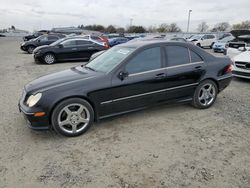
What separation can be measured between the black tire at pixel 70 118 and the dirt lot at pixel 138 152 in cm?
14

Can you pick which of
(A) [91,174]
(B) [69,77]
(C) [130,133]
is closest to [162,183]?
(A) [91,174]

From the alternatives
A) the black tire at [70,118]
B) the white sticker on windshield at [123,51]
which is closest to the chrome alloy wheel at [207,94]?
the white sticker on windshield at [123,51]

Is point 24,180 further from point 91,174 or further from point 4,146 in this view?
point 4,146

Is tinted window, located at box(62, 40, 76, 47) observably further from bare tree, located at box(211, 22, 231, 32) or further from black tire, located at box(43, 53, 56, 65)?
bare tree, located at box(211, 22, 231, 32)

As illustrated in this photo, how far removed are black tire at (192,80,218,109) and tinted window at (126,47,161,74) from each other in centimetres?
115

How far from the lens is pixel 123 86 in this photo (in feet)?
13.2

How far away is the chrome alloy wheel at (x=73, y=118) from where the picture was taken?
374 cm

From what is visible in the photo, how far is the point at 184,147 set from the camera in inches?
138

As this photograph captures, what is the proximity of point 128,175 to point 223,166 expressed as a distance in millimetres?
1249

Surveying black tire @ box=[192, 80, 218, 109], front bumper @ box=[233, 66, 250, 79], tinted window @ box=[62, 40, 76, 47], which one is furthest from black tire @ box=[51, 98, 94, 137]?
tinted window @ box=[62, 40, 76, 47]

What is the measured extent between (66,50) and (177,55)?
30.6 ft

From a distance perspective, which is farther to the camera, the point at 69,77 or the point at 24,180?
the point at 69,77

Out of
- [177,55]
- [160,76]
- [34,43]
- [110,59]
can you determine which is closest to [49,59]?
[34,43]

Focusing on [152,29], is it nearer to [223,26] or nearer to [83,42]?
[223,26]
